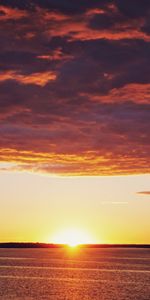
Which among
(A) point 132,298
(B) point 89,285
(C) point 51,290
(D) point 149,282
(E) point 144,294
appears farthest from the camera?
(D) point 149,282

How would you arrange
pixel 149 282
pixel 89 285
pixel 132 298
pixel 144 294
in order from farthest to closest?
1. pixel 149 282
2. pixel 89 285
3. pixel 144 294
4. pixel 132 298

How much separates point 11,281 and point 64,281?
12.5 meters

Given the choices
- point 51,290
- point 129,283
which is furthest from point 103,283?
point 51,290

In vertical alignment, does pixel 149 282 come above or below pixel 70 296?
above

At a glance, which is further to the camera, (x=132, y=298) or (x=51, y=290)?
(x=51, y=290)

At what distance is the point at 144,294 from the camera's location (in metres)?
95.9

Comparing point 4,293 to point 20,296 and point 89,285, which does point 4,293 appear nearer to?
point 20,296

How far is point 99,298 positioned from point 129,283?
30.5m

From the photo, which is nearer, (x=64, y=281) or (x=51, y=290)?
(x=51, y=290)

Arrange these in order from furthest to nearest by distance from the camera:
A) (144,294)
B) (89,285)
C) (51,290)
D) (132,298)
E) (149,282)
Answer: (149,282) → (89,285) → (51,290) → (144,294) → (132,298)

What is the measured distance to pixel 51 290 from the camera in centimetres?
10481

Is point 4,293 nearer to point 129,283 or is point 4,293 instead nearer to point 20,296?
point 20,296

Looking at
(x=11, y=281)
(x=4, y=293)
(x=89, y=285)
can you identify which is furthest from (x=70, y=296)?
(x=11, y=281)

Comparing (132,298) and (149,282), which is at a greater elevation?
(149,282)
